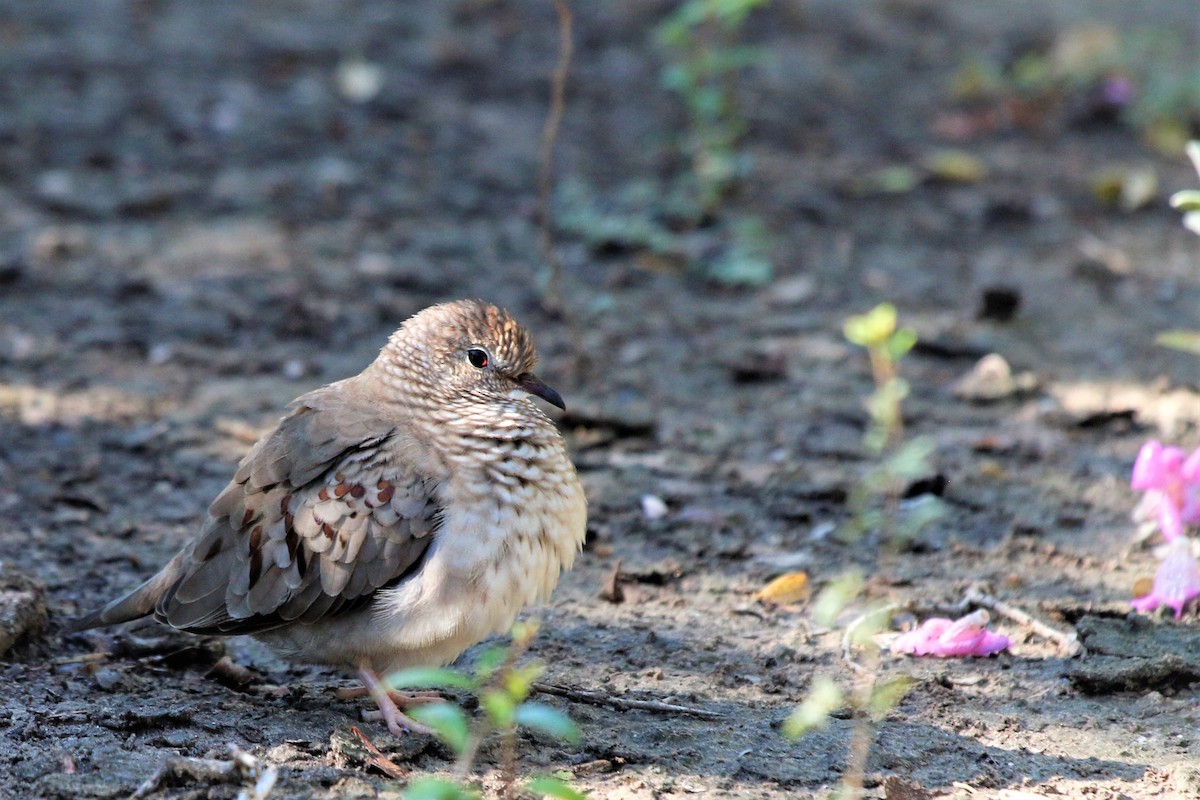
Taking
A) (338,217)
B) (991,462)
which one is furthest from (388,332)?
(991,462)

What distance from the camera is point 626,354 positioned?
6504mm

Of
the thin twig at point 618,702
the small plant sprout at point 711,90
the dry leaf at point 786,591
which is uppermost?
the small plant sprout at point 711,90

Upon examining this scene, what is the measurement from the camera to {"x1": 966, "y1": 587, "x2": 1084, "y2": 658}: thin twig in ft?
13.8

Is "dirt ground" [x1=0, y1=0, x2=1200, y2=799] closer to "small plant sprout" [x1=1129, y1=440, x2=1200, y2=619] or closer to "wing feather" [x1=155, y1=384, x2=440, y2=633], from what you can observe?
"small plant sprout" [x1=1129, y1=440, x2=1200, y2=619]

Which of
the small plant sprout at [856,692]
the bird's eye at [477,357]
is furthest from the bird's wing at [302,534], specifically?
the small plant sprout at [856,692]

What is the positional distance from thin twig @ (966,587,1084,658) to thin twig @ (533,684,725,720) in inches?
39.8

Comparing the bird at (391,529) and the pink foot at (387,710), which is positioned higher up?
the bird at (391,529)

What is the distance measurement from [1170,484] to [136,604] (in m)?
3.14

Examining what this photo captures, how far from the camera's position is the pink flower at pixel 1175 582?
4309mm

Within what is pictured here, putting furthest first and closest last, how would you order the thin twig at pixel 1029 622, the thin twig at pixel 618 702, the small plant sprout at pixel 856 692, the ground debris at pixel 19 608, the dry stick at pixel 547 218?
the dry stick at pixel 547 218 < the thin twig at pixel 1029 622 < the ground debris at pixel 19 608 < the thin twig at pixel 618 702 < the small plant sprout at pixel 856 692

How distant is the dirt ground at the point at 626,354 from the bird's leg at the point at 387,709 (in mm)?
38

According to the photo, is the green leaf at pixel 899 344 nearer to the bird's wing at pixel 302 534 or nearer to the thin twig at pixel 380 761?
the bird's wing at pixel 302 534

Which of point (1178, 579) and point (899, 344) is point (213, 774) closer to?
point (899, 344)

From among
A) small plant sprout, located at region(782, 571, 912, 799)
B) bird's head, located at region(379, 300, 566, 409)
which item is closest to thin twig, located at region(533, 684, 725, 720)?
small plant sprout, located at region(782, 571, 912, 799)
